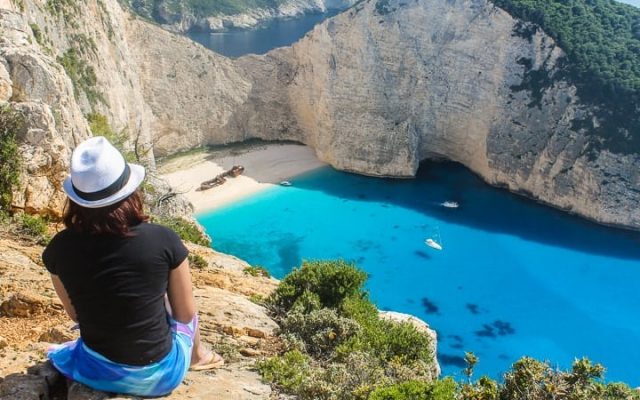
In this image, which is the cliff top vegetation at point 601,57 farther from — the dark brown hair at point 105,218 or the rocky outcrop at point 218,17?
the rocky outcrop at point 218,17

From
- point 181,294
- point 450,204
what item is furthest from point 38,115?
point 450,204

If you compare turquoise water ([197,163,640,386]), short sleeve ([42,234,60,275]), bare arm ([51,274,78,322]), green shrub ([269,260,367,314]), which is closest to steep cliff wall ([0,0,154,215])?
green shrub ([269,260,367,314])

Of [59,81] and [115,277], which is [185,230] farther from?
[115,277]

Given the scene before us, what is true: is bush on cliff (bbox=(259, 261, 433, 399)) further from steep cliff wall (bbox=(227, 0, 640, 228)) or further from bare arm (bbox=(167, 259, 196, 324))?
steep cliff wall (bbox=(227, 0, 640, 228))

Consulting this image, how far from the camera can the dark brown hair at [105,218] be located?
388 centimetres

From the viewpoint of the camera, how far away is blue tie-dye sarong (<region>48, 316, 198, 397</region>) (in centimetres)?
439

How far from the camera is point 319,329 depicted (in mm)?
10008

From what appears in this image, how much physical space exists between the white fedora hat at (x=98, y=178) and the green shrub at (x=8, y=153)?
831 centimetres

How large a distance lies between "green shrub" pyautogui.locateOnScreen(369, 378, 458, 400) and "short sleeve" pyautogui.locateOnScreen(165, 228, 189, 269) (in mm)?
3748

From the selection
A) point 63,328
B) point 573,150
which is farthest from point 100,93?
point 573,150

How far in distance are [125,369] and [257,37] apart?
297 ft

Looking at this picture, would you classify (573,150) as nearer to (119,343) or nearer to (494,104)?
(494,104)

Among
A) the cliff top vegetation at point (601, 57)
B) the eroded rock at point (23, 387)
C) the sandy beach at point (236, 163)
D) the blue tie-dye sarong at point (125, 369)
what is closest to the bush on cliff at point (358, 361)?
the blue tie-dye sarong at point (125, 369)

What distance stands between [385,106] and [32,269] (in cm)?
3484
